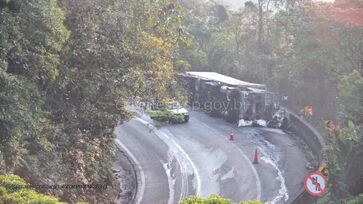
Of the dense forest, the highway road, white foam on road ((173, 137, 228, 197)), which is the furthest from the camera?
Answer: white foam on road ((173, 137, 228, 197))

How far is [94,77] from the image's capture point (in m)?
14.5

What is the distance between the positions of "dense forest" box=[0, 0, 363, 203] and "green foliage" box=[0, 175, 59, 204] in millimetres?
82

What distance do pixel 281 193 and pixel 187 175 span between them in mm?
3954

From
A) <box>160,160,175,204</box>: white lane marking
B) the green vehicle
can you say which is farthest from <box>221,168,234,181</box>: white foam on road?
the green vehicle

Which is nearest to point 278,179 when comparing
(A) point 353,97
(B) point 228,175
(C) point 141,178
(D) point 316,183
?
(B) point 228,175

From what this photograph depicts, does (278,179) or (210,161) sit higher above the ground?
(210,161)

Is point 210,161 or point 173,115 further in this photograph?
point 173,115

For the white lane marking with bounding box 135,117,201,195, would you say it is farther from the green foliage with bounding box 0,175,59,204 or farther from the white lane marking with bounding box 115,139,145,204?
the green foliage with bounding box 0,175,59,204

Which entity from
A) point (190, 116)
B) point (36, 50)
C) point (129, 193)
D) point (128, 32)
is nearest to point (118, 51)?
point (128, 32)

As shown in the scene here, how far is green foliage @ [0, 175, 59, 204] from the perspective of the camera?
759cm

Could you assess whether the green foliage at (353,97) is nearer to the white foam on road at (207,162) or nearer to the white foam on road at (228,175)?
the white foam on road at (228,175)

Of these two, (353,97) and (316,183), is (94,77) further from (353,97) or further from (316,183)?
(353,97)

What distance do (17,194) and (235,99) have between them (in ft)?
63.0

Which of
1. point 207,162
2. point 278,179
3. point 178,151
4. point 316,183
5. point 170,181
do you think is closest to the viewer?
point 316,183
